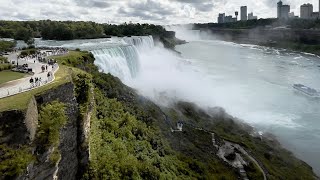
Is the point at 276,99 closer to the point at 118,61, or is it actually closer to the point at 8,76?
the point at 118,61

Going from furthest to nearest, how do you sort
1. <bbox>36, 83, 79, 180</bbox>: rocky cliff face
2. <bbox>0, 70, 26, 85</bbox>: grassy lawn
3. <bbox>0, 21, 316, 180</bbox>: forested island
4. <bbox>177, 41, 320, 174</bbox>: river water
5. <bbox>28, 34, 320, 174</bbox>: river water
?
<bbox>28, 34, 320, 174</bbox>: river water → <bbox>177, 41, 320, 174</bbox>: river water → <bbox>0, 70, 26, 85</bbox>: grassy lawn → <bbox>36, 83, 79, 180</bbox>: rocky cliff face → <bbox>0, 21, 316, 180</bbox>: forested island

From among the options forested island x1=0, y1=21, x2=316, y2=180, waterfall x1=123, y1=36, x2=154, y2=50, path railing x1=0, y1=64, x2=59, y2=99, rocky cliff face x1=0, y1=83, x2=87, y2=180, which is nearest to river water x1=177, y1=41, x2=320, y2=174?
forested island x1=0, y1=21, x2=316, y2=180

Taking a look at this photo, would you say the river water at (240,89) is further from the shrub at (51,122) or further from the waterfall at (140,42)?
the shrub at (51,122)

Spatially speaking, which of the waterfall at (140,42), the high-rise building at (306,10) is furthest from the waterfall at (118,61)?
the high-rise building at (306,10)

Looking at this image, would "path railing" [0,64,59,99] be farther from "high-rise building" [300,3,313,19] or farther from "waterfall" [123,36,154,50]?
"high-rise building" [300,3,313,19]

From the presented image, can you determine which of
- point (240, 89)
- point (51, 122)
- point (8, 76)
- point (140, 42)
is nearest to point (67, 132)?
point (51, 122)
